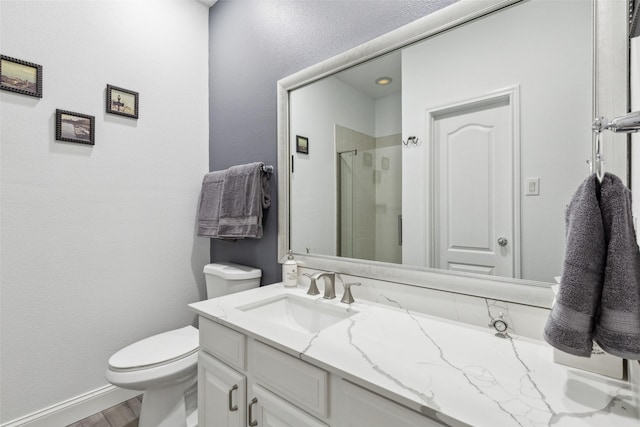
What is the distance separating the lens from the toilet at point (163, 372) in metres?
1.36

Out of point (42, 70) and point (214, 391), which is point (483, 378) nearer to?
point (214, 391)

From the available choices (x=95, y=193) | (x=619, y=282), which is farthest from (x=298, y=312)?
(x=95, y=193)

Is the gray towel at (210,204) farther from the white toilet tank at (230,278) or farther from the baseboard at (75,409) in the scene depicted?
the baseboard at (75,409)

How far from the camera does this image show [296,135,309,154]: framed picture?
1.60 meters

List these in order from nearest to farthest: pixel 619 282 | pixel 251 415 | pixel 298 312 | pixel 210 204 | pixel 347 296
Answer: pixel 619 282, pixel 251 415, pixel 347 296, pixel 298 312, pixel 210 204

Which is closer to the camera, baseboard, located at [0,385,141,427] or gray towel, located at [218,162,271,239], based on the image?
baseboard, located at [0,385,141,427]

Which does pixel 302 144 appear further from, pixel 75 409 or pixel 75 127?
pixel 75 409

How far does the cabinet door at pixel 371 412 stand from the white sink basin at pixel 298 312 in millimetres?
434

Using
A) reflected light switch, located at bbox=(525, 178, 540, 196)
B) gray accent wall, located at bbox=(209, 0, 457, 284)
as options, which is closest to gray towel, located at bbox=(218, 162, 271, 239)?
gray accent wall, located at bbox=(209, 0, 457, 284)

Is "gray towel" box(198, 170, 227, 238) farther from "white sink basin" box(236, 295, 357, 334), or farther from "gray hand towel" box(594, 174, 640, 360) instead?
"gray hand towel" box(594, 174, 640, 360)

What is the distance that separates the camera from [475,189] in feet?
3.32

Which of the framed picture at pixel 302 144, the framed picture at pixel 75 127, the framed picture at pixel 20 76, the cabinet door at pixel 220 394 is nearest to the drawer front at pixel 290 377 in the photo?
the cabinet door at pixel 220 394

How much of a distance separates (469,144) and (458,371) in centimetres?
71

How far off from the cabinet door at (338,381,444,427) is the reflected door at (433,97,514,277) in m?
0.55
